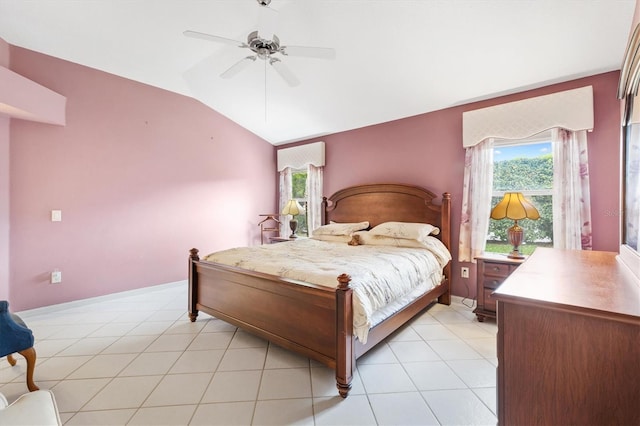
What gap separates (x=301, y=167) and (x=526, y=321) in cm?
442

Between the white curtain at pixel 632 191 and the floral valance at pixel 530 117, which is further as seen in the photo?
the floral valance at pixel 530 117

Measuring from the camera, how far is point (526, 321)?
0.98m

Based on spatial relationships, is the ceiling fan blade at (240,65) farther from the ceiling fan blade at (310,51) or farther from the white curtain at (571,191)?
the white curtain at (571,191)

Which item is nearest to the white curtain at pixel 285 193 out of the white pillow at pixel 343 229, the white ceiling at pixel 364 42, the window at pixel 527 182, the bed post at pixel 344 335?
the white pillow at pixel 343 229

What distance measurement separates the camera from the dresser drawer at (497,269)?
2.75 m

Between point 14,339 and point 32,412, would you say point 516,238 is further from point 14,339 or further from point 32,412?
point 14,339

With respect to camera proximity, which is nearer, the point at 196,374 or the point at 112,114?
→ the point at 196,374

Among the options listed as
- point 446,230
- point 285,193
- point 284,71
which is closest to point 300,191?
point 285,193

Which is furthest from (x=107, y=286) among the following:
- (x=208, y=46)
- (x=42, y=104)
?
(x=208, y=46)

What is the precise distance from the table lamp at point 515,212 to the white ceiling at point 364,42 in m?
1.21

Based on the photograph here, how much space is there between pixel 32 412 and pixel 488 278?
3.31m

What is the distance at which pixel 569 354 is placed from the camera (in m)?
0.92

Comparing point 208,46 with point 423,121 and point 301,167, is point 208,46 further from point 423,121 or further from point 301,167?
point 423,121

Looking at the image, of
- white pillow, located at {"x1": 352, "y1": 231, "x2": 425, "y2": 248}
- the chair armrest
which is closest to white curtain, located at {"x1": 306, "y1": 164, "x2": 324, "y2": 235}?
white pillow, located at {"x1": 352, "y1": 231, "x2": 425, "y2": 248}
